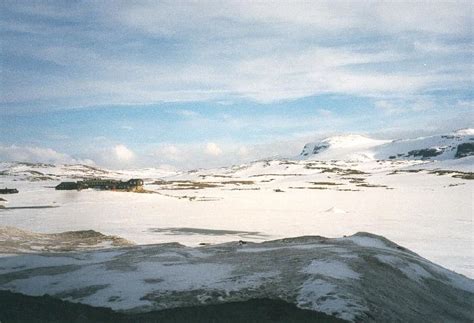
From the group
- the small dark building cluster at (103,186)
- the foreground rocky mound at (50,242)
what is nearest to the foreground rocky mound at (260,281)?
the foreground rocky mound at (50,242)

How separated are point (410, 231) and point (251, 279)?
Answer: 18429 mm

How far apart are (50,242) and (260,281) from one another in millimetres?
10509

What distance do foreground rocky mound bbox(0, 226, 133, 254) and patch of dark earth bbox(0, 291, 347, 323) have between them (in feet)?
20.7

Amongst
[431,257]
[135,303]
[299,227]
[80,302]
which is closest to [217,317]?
[135,303]

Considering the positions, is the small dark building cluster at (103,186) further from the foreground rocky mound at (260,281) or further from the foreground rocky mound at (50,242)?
the foreground rocky mound at (260,281)

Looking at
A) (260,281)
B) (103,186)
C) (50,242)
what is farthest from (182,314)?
(103,186)

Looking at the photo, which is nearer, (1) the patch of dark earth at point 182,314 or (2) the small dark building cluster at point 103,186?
(1) the patch of dark earth at point 182,314

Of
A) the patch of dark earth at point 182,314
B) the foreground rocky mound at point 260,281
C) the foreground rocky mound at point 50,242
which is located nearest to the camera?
the patch of dark earth at point 182,314

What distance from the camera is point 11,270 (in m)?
9.45

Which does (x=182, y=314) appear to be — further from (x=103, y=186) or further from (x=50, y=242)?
(x=103, y=186)

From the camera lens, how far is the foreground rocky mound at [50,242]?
529 inches

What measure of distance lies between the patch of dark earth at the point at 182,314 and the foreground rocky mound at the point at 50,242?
6.32 meters

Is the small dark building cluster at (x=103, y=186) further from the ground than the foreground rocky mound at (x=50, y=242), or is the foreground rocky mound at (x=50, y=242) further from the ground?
the small dark building cluster at (x=103, y=186)

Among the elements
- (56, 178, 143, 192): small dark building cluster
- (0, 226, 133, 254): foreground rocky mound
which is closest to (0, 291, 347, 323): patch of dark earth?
(0, 226, 133, 254): foreground rocky mound
